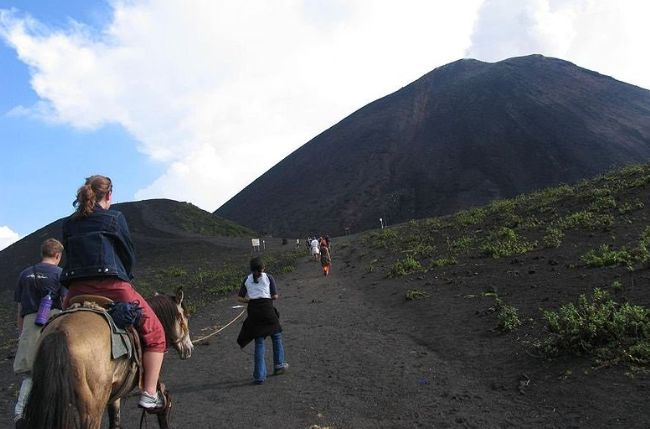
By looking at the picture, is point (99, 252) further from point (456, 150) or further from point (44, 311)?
point (456, 150)

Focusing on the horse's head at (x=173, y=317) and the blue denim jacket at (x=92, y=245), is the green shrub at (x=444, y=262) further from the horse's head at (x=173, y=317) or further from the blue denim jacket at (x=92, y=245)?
the blue denim jacket at (x=92, y=245)

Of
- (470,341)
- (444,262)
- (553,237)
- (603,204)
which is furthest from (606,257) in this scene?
(603,204)

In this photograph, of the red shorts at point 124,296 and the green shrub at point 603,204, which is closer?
the red shorts at point 124,296

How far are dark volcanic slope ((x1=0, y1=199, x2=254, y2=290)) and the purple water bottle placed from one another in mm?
32563

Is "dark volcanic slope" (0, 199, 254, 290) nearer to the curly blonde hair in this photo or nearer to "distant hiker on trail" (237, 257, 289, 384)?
"distant hiker on trail" (237, 257, 289, 384)

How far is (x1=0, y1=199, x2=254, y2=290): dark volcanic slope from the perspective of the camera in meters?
41.6

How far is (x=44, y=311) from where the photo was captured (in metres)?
5.07

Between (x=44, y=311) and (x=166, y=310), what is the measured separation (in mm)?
1221

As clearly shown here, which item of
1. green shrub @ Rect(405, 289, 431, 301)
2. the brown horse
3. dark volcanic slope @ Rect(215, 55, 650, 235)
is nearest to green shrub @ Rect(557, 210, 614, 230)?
green shrub @ Rect(405, 289, 431, 301)

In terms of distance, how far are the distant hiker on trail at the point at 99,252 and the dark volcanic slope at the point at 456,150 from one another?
188 feet

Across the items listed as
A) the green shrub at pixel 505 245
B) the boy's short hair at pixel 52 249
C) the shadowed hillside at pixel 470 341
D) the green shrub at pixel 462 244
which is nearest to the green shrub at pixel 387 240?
the green shrub at pixel 462 244

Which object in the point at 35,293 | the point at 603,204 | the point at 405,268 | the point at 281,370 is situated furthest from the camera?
the point at 405,268

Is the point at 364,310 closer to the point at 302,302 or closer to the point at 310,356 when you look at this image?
the point at 302,302

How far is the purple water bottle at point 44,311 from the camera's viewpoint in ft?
16.6
